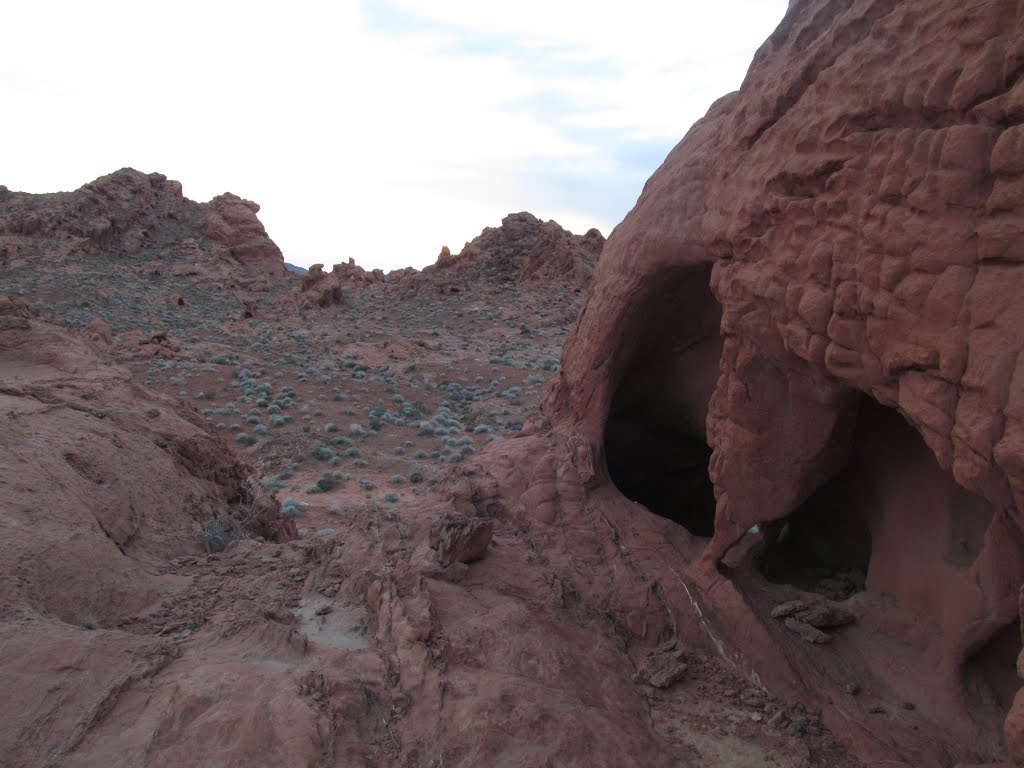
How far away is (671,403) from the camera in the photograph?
19.6 feet

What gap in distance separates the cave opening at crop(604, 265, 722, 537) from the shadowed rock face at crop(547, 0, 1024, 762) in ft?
0.09

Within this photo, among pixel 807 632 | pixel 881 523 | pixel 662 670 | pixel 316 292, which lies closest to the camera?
pixel 662 670

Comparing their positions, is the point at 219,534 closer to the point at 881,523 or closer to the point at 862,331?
the point at 881,523

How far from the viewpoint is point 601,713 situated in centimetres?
350

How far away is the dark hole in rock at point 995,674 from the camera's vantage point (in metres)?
3.46

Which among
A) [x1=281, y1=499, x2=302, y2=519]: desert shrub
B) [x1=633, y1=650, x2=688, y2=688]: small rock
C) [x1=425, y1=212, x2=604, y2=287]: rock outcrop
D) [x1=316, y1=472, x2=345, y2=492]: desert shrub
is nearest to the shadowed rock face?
[x1=633, y1=650, x2=688, y2=688]: small rock

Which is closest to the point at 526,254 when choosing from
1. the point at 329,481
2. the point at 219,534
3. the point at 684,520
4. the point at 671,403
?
the point at 329,481

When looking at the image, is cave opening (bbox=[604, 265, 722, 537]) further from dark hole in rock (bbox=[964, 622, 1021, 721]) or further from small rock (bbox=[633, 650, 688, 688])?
dark hole in rock (bbox=[964, 622, 1021, 721])

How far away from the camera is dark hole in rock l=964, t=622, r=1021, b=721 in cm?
346

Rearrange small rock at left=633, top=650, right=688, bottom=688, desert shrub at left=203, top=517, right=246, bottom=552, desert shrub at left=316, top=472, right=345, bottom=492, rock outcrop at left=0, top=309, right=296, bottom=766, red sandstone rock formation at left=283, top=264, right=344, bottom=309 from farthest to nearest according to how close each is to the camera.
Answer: red sandstone rock formation at left=283, top=264, right=344, bottom=309 < desert shrub at left=316, top=472, right=345, bottom=492 < desert shrub at left=203, top=517, right=246, bottom=552 < small rock at left=633, top=650, right=688, bottom=688 < rock outcrop at left=0, top=309, right=296, bottom=766

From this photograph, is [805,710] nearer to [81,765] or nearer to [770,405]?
[770,405]

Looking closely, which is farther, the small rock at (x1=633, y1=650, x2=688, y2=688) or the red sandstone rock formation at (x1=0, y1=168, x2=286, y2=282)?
the red sandstone rock formation at (x1=0, y1=168, x2=286, y2=282)

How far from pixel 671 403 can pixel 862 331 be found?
2.94m

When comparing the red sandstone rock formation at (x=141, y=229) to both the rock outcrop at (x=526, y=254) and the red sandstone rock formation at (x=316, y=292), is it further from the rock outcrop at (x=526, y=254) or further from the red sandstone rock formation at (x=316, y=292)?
the rock outcrop at (x=526, y=254)
